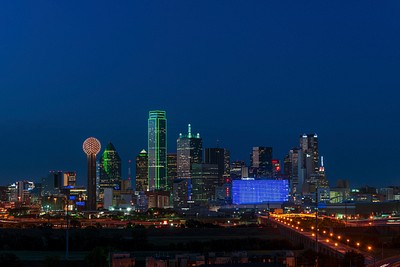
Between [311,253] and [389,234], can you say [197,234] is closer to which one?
[389,234]

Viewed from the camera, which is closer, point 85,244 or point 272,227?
point 85,244

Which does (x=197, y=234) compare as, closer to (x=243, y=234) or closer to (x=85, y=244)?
(x=243, y=234)

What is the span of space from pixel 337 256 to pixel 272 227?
70.4 meters

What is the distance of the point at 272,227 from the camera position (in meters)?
144

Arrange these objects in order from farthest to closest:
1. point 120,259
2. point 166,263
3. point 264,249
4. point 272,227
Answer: point 272,227
point 264,249
point 120,259
point 166,263

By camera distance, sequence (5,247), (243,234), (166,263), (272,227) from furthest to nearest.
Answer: (272,227) < (243,234) < (5,247) < (166,263)

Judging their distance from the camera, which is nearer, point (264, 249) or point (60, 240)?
point (264, 249)

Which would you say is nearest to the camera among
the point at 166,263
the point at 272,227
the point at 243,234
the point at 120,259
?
the point at 166,263

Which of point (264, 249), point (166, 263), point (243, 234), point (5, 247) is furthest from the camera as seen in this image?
point (243, 234)

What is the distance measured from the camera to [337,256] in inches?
2896

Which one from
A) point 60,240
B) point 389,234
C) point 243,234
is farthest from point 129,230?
point 389,234

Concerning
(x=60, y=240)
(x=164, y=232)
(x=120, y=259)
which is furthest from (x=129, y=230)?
(x=120, y=259)

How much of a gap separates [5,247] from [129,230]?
37258 millimetres

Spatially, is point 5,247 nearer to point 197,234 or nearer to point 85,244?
point 85,244
